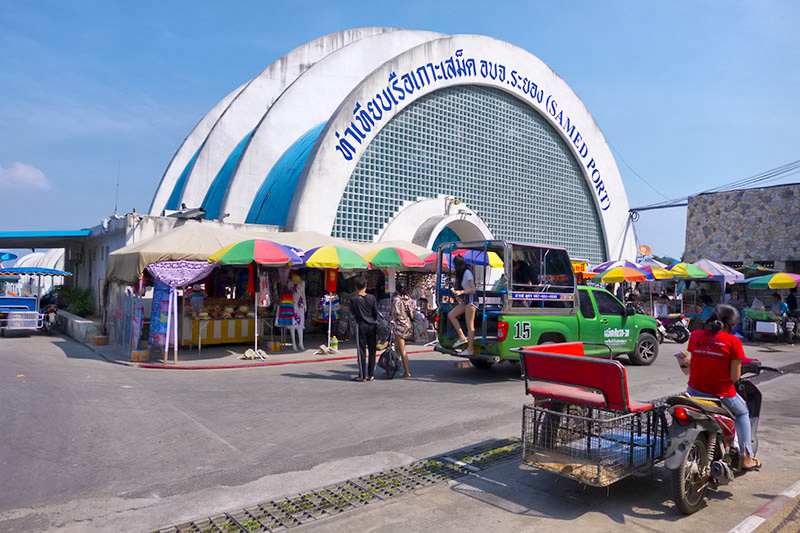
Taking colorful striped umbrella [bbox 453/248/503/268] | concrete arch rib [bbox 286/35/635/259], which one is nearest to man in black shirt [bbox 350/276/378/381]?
colorful striped umbrella [bbox 453/248/503/268]

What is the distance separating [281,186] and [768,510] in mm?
17113

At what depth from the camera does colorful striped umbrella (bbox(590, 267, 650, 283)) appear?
1988 centimetres

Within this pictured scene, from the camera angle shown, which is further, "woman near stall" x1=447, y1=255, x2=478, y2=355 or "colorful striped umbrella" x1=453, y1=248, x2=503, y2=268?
"colorful striped umbrella" x1=453, y1=248, x2=503, y2=268

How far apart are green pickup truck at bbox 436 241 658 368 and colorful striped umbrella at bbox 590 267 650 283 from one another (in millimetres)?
8172

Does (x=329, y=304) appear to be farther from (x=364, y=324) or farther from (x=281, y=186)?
(x=281, y=186)

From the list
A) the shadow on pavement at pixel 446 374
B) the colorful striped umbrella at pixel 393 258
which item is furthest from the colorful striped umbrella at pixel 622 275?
the shadow on pavement at pixel 446 374

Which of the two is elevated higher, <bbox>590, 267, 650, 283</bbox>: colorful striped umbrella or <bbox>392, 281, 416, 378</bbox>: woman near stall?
<bbox>590, 267, 650, 283</bbox>: colorful striped umbrella

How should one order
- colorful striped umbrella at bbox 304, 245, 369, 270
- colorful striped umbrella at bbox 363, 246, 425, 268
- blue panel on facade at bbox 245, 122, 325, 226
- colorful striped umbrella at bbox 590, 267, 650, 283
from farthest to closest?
colorful striped umbrella at bbox 590, 267, 650, 283 < blue panel on facade at bbox 245, 122, 325, 226 < colorful striped umbrella at bbox 363, 246, 425, 268 < colorful striped umbrella at bbox 304, 245, 369, 270

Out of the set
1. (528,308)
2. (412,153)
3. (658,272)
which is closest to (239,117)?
(412,153)

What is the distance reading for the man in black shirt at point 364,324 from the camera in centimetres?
1019

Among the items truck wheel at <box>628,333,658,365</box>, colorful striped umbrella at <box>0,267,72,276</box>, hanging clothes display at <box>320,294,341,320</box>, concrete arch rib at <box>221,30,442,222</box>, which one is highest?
concrete arch rib at <box>221,30,442,222</box>

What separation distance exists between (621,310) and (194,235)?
1044cm

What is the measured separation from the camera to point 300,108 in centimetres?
2247

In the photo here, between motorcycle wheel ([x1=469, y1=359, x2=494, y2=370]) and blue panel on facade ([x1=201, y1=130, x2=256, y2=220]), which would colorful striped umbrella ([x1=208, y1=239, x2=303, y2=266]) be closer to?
motorcycle wheel ([x1=469, y1=359, x2=494, y2=370])
